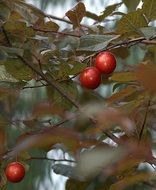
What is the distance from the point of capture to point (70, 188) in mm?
987

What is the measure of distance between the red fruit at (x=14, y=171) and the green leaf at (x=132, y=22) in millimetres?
324

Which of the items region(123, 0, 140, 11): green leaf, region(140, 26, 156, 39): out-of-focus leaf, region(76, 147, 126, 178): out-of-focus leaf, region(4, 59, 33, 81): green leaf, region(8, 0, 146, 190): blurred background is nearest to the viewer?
region(76, 147, 126, 178): out-of-focus leaf

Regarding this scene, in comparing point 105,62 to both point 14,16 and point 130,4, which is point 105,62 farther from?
point 130,4

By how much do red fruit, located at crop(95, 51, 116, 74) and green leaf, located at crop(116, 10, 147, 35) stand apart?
0.19 ft

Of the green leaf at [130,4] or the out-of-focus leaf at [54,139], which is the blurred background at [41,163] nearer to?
the green leaf at [130,4]

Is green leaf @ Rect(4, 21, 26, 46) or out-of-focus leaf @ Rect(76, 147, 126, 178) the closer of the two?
out-of-focus leaf @ Rect(76, 147, 126, 178)

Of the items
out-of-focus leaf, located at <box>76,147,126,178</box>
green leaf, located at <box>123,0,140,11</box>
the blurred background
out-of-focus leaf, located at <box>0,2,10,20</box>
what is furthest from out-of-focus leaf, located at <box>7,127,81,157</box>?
the blurred background

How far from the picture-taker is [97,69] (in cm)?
85

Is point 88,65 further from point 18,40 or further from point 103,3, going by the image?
point 103,3

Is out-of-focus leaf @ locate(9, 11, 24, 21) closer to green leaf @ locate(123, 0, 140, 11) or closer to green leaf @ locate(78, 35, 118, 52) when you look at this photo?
green leaf @ locate(78, 35, 118, 52)

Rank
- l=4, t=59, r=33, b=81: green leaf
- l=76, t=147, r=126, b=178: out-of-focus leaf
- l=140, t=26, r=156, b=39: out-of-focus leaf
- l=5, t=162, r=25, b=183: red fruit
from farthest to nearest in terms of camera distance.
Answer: l=5, t=162, r=25, b=183: red fruit
l=4, t=59, r=33, b=81: green leaf
l=140, t=26, r=156, b=39: out-of-focus leaf
l=76, t=147, r=126, b=178: out-of-focus leaf

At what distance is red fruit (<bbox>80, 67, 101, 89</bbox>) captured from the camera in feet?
2.71

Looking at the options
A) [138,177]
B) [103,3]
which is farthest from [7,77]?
[103,3]

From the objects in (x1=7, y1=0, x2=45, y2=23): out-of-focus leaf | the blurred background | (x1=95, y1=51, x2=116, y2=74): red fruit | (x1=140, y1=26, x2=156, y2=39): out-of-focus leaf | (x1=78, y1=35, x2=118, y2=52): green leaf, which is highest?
(x1=140, y1=26, x2=156, y2=39): out-of-focus leaf
